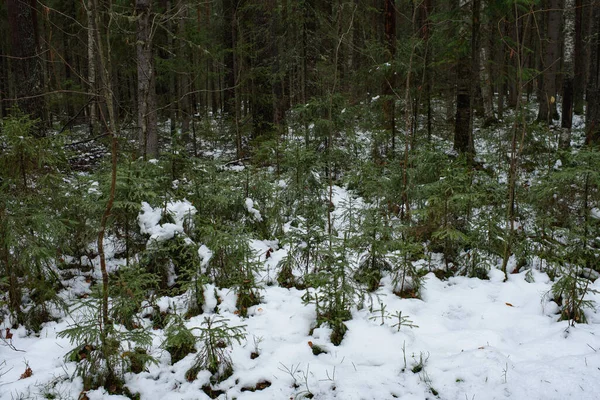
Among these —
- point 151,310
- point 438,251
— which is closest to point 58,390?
point 151,310

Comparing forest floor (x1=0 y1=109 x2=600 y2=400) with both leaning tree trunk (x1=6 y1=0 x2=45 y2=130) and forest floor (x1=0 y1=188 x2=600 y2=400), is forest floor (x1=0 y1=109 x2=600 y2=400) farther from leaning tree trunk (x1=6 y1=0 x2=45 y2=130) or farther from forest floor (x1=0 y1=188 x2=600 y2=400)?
leaning tree trunk (x1=6 y1=0 x2=45 y2=130)

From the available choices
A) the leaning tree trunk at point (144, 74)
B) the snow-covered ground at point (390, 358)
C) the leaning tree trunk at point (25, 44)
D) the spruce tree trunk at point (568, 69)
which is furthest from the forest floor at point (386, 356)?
the spruce tree trunk at point (568, 69)

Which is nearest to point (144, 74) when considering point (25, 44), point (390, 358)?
point (25, 44)

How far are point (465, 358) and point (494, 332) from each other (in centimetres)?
62

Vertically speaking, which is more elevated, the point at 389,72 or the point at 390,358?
the point at 389,72

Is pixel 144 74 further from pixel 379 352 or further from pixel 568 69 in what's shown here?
pixel 568 69

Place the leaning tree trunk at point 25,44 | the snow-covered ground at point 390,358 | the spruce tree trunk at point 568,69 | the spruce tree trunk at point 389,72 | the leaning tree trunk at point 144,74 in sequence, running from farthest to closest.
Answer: the spruce tree trunk at point 568,69 < the spruce tree trunk at point 389,72 < the leaning tree trunk at point 25,44 < the leaning tree trunk at point 144,74 < the snow-covered ground at point 390,358

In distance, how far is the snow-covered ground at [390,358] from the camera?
2.81 m

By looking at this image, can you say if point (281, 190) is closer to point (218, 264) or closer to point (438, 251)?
point (218, 264)

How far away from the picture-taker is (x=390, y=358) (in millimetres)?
3188

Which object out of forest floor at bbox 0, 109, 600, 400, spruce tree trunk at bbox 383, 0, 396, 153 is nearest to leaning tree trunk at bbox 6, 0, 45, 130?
forest floor at bbox 0, 109, 600, 400

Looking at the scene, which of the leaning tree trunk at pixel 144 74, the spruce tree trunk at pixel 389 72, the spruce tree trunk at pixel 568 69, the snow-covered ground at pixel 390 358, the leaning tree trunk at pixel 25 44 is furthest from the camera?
the spruce tree trunk at pixel 568 69

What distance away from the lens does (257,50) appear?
39.1 ft

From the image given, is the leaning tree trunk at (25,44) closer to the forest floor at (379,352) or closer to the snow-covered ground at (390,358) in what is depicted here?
the forest floor at (379,352)
